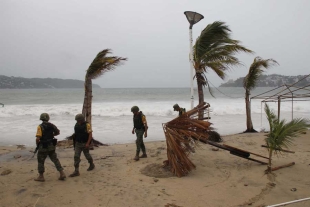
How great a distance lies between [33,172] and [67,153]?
2066mm

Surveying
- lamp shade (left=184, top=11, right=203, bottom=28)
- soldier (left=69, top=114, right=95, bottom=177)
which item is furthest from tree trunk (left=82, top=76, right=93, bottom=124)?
lamp shade (left=184, top=11, right=203, bottom=28)

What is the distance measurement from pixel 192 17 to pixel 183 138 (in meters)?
4.67

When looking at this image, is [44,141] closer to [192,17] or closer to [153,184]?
[153,184]

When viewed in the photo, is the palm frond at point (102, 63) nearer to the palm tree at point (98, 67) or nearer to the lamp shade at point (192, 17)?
the palm tree at point (98, 67)

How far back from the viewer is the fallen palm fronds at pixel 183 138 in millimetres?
5867

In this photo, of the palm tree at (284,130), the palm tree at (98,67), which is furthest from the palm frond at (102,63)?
the palm tree at (284,130)

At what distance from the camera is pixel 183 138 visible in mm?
5891

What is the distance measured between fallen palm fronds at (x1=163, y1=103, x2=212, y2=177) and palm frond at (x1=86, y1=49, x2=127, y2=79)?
153 inches

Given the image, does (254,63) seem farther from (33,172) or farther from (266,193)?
(33,172)

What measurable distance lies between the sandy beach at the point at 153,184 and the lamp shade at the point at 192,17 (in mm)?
4645

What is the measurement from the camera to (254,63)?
42.0ft

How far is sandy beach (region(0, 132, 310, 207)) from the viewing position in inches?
177

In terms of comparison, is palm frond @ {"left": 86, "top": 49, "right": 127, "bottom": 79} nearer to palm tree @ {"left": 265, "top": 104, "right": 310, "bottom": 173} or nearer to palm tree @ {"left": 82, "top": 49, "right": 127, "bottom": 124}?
palm tree @ {"left": 82, "top": 49, "right": 127, "bottom": 124}

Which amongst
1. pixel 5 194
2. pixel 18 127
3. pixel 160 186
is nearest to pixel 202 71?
pixel 160 186
